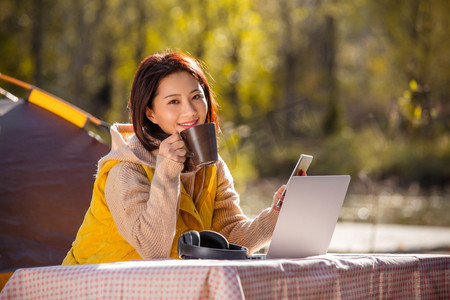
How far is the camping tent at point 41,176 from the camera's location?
3.43 meters

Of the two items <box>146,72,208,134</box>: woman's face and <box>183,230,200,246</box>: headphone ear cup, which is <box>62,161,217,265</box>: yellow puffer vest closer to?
<box>146,72,208,134</box>: woman's face

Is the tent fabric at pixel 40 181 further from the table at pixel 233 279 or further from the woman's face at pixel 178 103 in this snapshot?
the table at pixel 233 279

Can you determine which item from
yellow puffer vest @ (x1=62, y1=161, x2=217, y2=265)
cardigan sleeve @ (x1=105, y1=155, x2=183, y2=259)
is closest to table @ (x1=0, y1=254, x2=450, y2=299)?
cardigan sleeve @ (x1=105, y1=155, x2=183, y2=259)

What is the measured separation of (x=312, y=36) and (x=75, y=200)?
2237cm

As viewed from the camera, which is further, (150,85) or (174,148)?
(150,85)

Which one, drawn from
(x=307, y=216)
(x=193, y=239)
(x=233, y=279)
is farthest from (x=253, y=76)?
(x=233, y=279)

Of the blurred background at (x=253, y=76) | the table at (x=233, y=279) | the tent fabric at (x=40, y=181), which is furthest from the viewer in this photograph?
the blurred background at (x=253, y=76)

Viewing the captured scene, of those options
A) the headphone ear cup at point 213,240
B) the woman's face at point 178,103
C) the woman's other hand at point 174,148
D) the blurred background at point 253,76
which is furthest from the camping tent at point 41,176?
the blurred background at point 253,76

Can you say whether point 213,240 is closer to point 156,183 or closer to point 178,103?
point 156,183

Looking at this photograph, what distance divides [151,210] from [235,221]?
0.61m

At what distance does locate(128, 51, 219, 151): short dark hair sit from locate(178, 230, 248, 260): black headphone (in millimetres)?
602

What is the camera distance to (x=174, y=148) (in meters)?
1.91

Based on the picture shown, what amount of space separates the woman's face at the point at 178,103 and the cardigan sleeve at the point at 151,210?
261mm

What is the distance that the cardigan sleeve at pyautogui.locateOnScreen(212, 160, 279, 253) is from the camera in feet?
7.43
